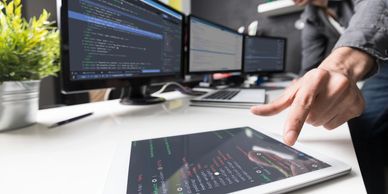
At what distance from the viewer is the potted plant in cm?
46

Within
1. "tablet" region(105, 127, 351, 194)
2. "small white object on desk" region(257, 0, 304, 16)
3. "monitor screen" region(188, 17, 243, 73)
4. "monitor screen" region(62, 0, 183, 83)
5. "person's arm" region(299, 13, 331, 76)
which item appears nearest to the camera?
"tablet" region(105, 127, 351, 194)

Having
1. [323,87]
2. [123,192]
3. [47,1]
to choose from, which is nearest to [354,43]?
[323,87]

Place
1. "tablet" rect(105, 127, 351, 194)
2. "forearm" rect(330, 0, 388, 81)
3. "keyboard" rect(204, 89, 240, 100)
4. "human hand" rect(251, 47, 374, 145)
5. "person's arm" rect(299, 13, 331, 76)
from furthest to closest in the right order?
"person's arm" rect(299, 13, 331, 76) < "keyboard" rect(204, 89, 240, 100) < "forearm" rect(330, 0, 388, 81) < "human hand" rect(251, 47, 374, 145) < "tablet" rect(105, 127, 351, 194)

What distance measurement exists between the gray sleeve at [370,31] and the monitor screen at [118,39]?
1.76 feet

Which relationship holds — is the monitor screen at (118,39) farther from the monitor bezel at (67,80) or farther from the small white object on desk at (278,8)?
the small white object on desk at (278,8)

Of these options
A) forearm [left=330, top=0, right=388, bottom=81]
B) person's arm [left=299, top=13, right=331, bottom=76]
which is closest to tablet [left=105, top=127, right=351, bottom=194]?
forearm [left=330, top=0, right=388, bottom=81]

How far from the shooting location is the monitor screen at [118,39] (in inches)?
21.9

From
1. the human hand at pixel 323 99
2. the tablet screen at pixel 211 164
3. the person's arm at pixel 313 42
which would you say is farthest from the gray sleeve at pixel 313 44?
the tablet screen at pixel 211 164

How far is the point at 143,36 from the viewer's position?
754 mm

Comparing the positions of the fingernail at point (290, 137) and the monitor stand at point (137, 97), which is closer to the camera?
the fingernail at point (290, 137)

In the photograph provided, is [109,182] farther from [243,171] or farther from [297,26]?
[297,26]

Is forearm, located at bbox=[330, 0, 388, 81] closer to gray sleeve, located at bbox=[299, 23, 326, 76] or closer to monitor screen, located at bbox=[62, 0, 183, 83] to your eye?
monitor screen, located at bbox=[62, 0, 183, 83]

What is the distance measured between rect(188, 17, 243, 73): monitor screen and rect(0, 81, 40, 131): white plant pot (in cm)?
68

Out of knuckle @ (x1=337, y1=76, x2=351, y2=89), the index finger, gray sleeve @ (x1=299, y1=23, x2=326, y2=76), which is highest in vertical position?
gray sleeve @ (x1=299, y1=23, x2=326, y2=76)
